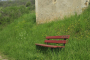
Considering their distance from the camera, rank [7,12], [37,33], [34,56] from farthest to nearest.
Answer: [7,12] → [37,33] → [34,56]

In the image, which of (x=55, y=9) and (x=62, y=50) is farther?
(x=55, y=9)

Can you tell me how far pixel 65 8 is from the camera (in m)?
7.35

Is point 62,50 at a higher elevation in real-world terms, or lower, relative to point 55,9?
lower

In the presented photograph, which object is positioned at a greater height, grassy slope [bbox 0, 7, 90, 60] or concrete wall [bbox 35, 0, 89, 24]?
concrete wall [bbox 35, 0, 89, 24]

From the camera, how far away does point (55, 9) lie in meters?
7.54

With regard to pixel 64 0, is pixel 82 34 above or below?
below

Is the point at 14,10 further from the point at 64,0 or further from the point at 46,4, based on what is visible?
the point at 64,0

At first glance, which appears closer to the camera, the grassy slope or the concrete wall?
the grassy slope

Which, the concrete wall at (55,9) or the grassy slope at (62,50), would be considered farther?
the concrete wall at (55,9)

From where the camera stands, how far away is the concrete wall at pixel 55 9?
23.6ft

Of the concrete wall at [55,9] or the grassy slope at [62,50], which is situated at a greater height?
the concrete wall at [55,9]

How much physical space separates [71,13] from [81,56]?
4771 mm

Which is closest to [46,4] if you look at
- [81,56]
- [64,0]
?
[64,0]

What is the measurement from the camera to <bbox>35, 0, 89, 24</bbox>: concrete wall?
23.6ft
